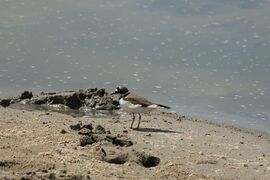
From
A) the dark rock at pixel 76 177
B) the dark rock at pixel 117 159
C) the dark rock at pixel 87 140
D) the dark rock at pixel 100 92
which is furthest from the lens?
the dark rock at pixel 100 92

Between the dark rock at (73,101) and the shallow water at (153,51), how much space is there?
1.62 m

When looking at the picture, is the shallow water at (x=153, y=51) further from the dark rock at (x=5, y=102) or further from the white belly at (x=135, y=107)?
the white belly at (x=135, y=107)

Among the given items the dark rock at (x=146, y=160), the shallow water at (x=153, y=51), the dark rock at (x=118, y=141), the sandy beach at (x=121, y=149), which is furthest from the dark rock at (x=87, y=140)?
the shallow water at (x=153, y=51)

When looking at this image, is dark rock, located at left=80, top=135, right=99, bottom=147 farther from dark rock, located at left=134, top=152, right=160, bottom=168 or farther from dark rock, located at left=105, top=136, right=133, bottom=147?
dark rock, located at left=134, top=152, right=160, bottom=168

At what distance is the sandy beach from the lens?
8367mm

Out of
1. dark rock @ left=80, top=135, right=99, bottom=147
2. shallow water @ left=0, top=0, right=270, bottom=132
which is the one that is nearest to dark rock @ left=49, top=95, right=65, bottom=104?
shallow water @ left=0, top=0, right=270, bottom=132

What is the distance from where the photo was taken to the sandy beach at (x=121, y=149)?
8367 millimetres

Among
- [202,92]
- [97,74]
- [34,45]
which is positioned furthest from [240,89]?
[34,45]

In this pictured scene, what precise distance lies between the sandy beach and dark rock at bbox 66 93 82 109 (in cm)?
65

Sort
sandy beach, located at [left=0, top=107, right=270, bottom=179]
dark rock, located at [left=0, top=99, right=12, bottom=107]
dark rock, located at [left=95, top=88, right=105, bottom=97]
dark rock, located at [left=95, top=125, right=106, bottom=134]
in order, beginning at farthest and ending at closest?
dark rock, located at [left=95, top=88, right=105, bottom=97]
dark rock, located at [left=0, top=99, right=12, bottom=107]
dark rock, located at [left=95, top=125, right=106, bottom=134]
sandy beach, located at [left=0, top=107, right=270, bottom=179]

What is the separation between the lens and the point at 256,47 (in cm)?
1805

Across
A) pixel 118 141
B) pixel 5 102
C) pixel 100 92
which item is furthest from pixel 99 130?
pixel 5 102

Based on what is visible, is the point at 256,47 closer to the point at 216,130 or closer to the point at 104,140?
the point at 216,130

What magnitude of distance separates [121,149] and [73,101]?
11.5 feet
